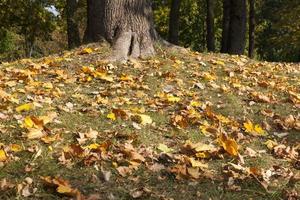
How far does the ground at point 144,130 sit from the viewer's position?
404 centimetres

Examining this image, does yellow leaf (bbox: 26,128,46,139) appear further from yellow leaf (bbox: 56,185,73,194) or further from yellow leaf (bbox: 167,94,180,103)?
yellow leaf (bbox: 167,94,180,103)

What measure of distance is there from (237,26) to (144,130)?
8565 mm

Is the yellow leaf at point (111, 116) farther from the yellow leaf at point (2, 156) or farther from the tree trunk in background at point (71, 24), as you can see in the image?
the tree trunk in background at point (71, 24)

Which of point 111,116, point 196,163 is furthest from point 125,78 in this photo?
point 196,163

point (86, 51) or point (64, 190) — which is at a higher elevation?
point (86, 51)

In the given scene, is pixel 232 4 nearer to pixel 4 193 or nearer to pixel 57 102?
pixel 57 102

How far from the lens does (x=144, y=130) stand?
17.0ft

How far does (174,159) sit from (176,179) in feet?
1.03

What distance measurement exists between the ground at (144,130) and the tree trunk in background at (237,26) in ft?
17.1

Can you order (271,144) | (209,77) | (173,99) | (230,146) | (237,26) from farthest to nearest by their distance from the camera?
1. (237,26)
2. (209,77)
3. (173,99)
4. (271,144)
5. (230,146)

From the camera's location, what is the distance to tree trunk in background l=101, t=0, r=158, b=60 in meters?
8.12

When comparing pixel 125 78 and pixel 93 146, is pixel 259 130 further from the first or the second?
pixel 125 78

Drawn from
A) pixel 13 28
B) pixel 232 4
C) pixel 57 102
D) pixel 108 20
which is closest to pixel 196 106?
pixel 57 102

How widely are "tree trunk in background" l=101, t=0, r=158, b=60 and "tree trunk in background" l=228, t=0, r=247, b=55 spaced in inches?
206
